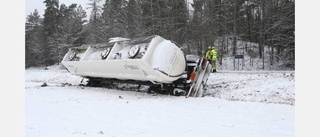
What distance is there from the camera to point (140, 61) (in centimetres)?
957

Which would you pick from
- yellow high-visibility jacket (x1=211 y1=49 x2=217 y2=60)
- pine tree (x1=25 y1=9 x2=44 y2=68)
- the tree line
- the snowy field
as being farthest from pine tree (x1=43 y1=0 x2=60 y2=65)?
the snowy field

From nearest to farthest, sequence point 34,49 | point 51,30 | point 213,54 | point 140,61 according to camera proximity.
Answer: point 140,61 < point 213,54 < point 34,49 < point 51,30

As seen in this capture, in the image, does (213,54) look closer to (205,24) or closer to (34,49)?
(205,24)

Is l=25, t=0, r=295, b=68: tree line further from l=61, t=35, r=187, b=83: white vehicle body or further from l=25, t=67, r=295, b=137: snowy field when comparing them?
l=25, t=67, r=295, b=137: snowy field

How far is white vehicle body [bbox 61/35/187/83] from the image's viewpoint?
9734 millimetres

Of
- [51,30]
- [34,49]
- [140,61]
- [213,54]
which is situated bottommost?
[140,61]

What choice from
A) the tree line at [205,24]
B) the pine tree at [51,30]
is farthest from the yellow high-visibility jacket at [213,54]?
the pine tree at [51,30]

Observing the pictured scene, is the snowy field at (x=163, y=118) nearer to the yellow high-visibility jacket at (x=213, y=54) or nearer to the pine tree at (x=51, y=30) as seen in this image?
the yellow high-visibility jacket at (x=213, y=54)

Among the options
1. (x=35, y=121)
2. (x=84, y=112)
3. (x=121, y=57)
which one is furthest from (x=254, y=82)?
(x=35, y=121)

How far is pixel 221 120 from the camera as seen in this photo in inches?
238

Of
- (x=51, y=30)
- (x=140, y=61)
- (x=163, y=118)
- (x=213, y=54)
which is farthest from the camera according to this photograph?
(x=51, y=30)

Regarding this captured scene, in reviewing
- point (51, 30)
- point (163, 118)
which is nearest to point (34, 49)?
point (51, 30)

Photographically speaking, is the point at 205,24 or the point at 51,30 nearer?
the point at 205,24

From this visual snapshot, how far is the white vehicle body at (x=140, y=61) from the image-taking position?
31.9 ft
